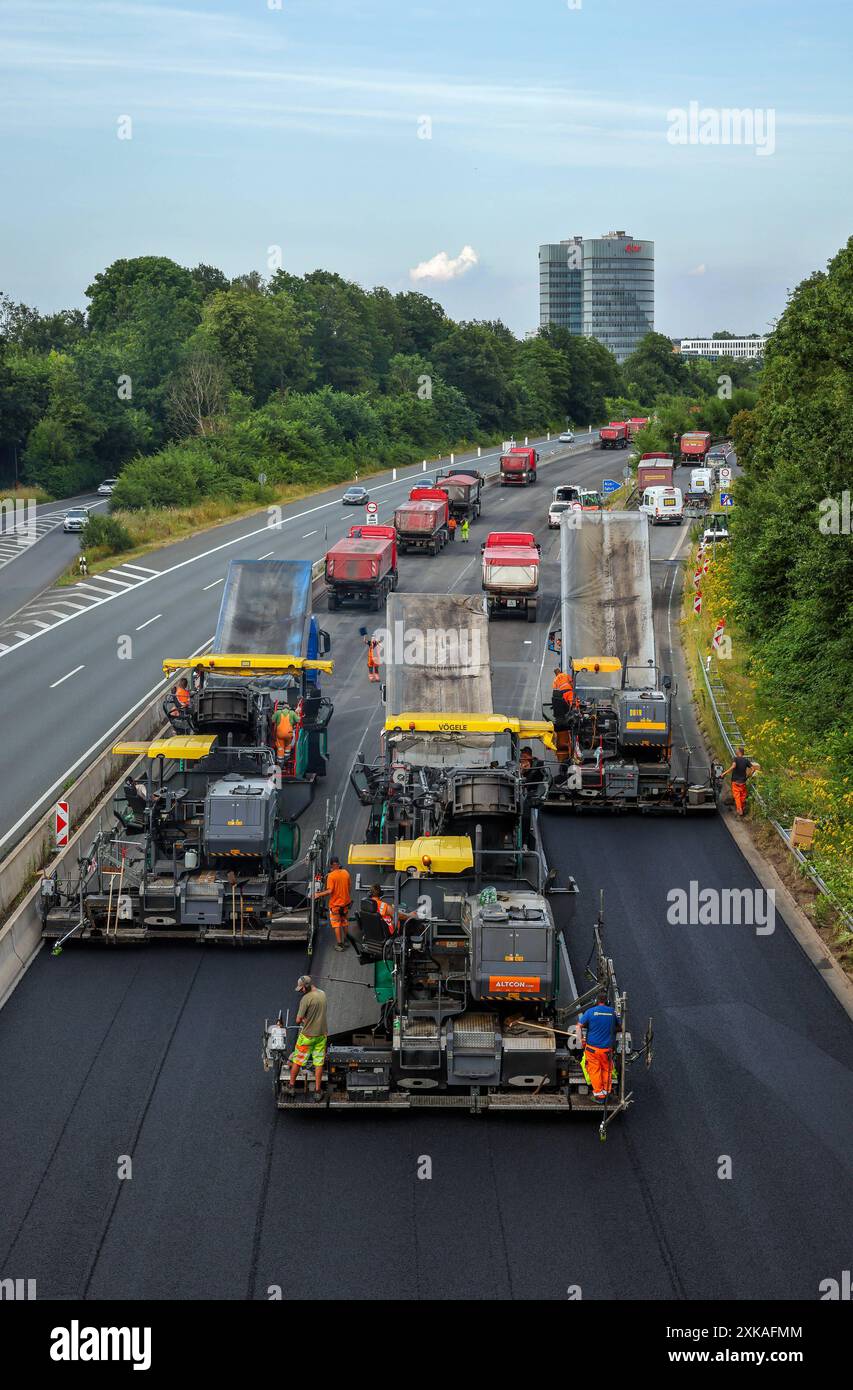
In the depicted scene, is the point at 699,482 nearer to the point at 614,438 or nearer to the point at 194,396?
the point at 194,396

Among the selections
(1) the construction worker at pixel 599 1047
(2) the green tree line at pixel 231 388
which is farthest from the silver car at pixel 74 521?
(1) the construction worker at pixel 599 1047

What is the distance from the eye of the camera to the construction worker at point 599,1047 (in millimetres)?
13891

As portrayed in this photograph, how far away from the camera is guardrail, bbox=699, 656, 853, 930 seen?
1914cm

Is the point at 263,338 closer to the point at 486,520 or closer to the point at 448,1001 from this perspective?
the point at 486,520

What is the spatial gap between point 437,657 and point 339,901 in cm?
889

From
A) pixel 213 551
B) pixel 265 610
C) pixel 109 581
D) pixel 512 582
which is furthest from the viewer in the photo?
pixel 213 551

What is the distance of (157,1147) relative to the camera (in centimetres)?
1367

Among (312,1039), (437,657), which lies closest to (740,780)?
(437,657)

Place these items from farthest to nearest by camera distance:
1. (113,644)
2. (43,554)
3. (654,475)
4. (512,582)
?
1. (654,475)
2. (43,554)
3. (512,582)
4. (113,644)

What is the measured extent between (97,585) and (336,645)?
1458 centimetres

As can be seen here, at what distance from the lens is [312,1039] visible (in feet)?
46.9

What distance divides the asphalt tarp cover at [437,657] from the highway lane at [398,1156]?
820 cm

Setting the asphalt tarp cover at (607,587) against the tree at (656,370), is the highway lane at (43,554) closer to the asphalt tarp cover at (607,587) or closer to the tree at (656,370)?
the asphalt tarp cover at (607,587)
